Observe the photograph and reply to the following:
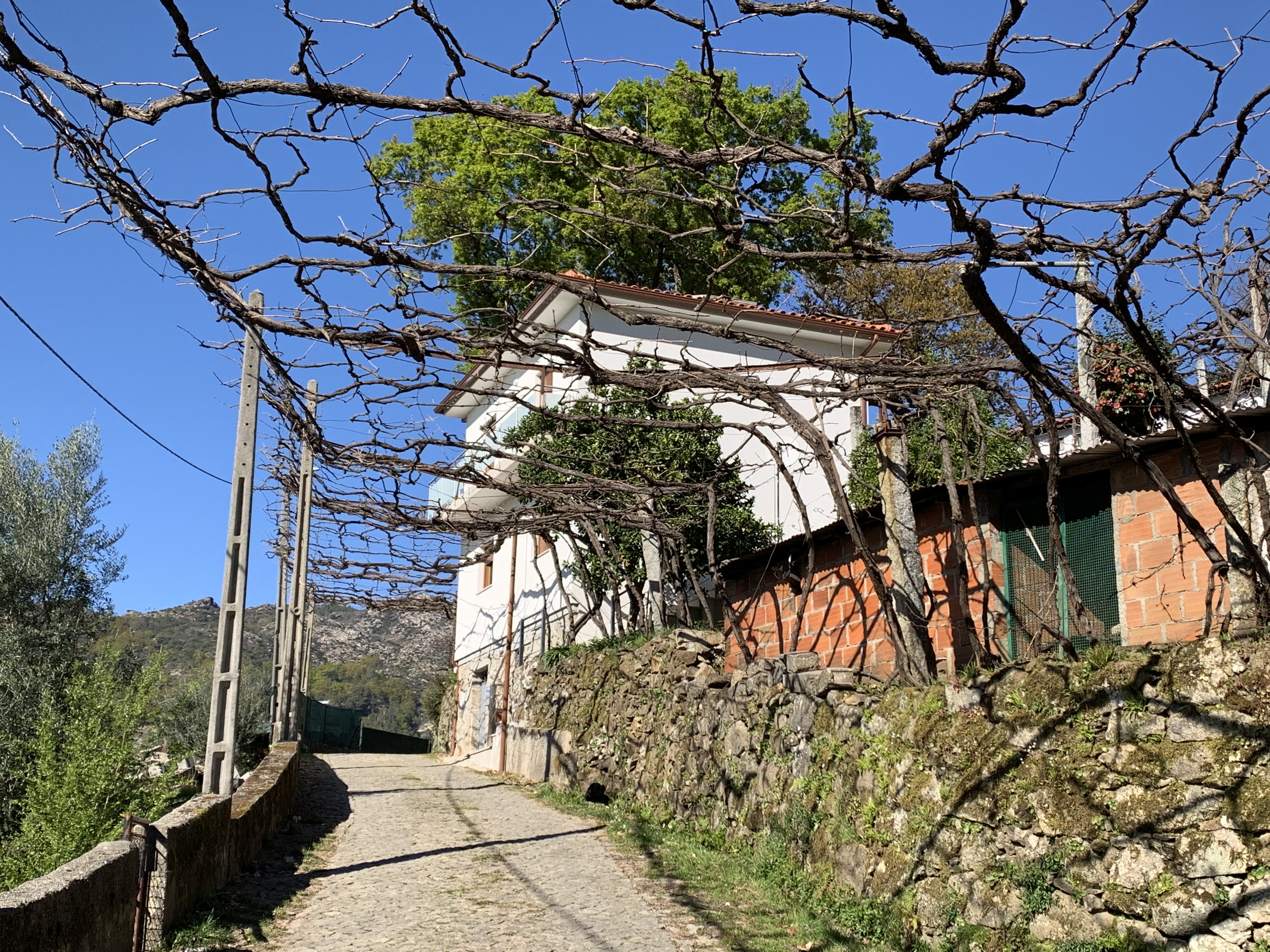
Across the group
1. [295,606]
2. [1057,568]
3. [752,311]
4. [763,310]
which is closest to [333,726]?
[295,606]

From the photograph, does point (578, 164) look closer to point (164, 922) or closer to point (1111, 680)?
point (1111, 680)

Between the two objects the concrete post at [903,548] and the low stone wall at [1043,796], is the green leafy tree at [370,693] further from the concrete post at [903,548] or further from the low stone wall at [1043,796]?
the concrete post at [903,548]

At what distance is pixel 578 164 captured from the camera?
578 cm

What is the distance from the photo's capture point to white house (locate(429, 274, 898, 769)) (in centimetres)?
1285

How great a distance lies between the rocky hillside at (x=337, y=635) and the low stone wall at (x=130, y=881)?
30.5 m

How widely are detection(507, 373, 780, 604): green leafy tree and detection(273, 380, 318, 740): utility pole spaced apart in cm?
341

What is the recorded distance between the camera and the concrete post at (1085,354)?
5.66 metres

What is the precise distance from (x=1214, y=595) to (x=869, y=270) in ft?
61.0

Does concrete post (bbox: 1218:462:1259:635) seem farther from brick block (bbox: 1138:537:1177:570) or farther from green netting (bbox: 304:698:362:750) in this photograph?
green netting (bbox: 304:698:362:750)

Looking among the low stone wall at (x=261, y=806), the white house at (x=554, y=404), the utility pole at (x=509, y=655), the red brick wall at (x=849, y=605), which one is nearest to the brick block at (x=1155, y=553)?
the red brick wall at (x=849, y=605)

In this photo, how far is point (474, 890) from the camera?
845 cm

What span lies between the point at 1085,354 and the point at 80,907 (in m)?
7.12

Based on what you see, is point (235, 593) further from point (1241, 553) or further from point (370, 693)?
point (370, 693)

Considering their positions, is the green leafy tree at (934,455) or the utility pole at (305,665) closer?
the green leafy tree at (934,455)
